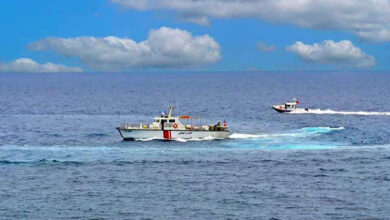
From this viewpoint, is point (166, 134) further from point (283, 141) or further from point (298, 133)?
point (298, 133)

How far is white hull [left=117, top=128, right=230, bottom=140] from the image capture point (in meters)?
124

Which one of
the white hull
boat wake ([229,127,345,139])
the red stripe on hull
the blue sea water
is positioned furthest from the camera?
boat wake ([229,127,345,139])

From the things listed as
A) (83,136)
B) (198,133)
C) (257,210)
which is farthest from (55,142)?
(257,210)

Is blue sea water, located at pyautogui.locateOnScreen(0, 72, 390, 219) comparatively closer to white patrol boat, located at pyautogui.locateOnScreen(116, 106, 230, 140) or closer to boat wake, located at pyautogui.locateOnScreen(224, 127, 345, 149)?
boat wake, located at pyautogui.locateOnScreen(224, 127, 345, 149)

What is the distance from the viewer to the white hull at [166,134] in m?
124

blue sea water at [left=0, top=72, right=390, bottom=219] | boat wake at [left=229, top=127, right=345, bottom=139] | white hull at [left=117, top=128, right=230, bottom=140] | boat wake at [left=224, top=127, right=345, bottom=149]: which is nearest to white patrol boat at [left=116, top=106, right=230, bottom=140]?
white hull at [left=117, top=128, right=230, bottom=140]

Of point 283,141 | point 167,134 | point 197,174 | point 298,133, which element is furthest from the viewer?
point 298,133

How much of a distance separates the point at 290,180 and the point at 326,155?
71.6 feet

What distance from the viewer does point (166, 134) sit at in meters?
124

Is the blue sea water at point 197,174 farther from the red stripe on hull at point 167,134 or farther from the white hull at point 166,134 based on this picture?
the red stripe on hull at point 167,134

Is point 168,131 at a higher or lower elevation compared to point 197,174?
higher

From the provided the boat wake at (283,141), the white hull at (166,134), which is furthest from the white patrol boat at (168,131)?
the boat wake at (283,141)

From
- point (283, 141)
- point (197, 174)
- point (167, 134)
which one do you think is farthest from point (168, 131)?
point (197, 174)

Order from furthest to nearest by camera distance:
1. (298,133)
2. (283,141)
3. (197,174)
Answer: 1. (298,133)
2. (283,141)
3. (197,174)
